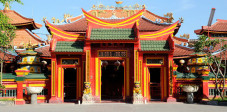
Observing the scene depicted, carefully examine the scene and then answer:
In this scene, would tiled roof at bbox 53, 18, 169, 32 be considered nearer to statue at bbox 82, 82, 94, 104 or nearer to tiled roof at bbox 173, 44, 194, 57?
tiled roof at bbox 173, 44, 194, 57

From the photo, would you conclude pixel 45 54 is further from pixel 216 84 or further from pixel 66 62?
pixel 216 84

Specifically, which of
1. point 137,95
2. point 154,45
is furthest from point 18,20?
point 137,95

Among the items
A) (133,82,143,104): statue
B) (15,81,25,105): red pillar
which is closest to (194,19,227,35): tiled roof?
(133,82,143,104): statue

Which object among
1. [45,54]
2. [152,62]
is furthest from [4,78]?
[152,62]

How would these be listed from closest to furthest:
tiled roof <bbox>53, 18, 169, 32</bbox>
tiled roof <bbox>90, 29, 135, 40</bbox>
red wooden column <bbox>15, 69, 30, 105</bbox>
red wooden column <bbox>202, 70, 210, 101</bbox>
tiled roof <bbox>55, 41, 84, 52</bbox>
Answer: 1. tiled roof <bbox>90, 29, 135, 40</bbox>
2. red wooden column <bbox>202, 70, 210, 101</bbox>
3. red wooden column <bbox>15, 69, 30, 105</bbox>
4. tiled roof <bbox>55, 41, 84, 52</bbox>
5. tiled roof <bbox>53, 18, 169, 32</bbox>

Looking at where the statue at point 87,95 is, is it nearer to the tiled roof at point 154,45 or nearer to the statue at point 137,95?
the statue at point 137,95

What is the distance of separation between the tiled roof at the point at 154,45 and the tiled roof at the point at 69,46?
13.4 feet

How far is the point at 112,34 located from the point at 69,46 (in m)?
2.95

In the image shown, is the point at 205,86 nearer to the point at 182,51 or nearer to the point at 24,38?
the point at 182,51

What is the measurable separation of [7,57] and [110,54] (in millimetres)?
10103

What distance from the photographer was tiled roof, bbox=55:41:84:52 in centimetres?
2011

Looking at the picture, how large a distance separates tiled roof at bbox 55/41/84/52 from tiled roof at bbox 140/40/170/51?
13.4 ft

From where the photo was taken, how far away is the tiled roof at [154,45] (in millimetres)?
20062

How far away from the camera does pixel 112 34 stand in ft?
66.0
